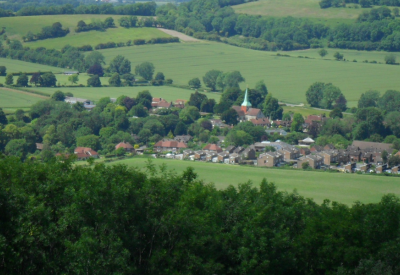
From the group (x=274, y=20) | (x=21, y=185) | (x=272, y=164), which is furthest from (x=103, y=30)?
(x=21, y=185)

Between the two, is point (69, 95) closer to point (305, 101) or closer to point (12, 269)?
point (305, 101)

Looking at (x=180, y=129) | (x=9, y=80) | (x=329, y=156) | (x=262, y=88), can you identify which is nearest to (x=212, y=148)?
(x=180, y=129)

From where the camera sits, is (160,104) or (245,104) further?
(245,104)

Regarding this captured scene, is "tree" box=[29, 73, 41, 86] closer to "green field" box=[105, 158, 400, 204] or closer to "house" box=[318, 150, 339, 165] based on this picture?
"green field" box=[105, 158, 400, 204]

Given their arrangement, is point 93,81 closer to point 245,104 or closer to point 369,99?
point 245,104

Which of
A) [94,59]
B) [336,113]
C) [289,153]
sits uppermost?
[289,153]

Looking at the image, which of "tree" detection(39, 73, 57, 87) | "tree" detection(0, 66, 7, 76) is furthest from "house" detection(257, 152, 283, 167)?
"tree" detection(0, 66, 7, 76)
